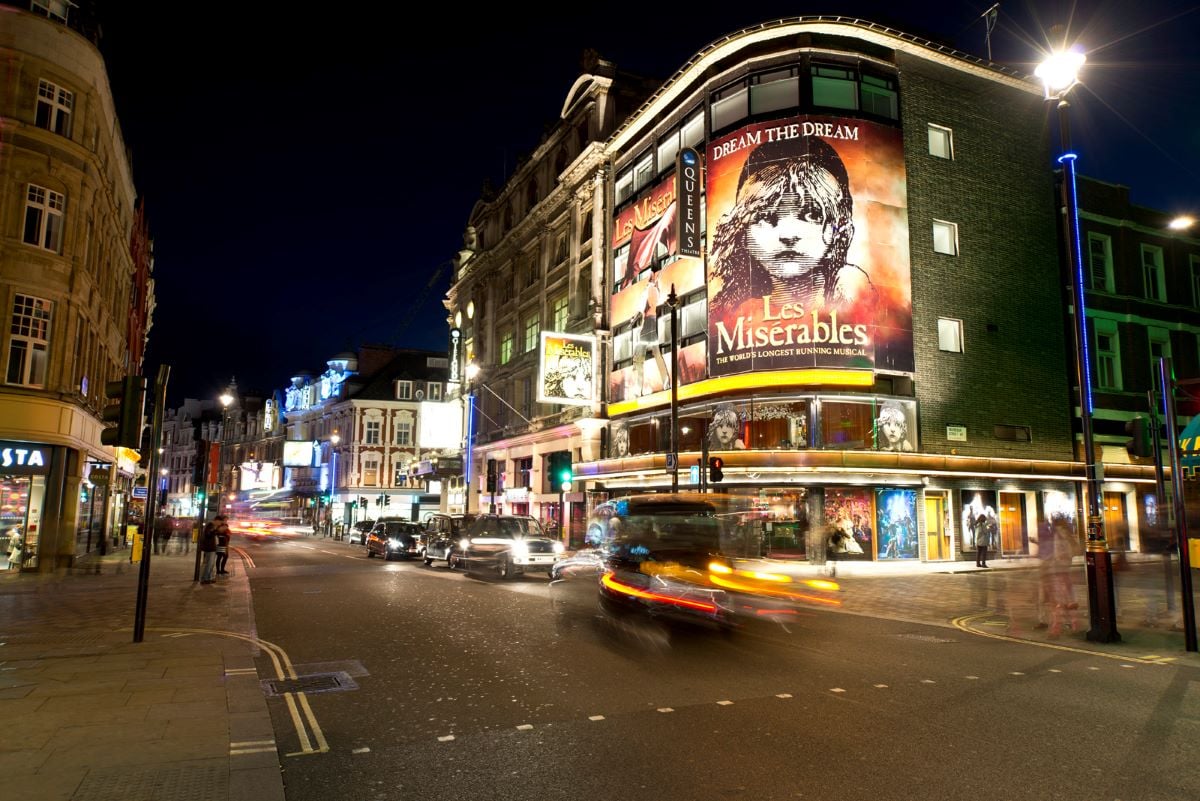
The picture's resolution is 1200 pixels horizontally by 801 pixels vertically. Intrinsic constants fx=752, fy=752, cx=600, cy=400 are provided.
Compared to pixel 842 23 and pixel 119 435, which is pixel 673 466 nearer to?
pixel 119 435

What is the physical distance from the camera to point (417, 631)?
1159 cm

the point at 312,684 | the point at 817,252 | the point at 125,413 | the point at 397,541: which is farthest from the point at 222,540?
the point at 817,252

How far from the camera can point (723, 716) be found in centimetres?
678

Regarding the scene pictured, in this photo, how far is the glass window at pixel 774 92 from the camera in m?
26.3

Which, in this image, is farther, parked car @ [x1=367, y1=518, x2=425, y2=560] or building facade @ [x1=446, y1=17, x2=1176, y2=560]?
parked car @ [x1=367, y1=518, x2=425, y2=560]

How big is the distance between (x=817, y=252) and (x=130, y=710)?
2276 centimetres

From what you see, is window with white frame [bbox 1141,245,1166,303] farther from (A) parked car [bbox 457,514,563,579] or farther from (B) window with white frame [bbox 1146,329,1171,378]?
(A) parked car [bbox 457,514,563,579]

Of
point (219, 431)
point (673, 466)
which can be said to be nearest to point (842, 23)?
point (673, 466)

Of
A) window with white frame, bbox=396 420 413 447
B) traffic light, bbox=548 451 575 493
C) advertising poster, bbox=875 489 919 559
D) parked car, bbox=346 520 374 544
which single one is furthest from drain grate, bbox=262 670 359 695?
window with white frame, bbox=396 420 413 447

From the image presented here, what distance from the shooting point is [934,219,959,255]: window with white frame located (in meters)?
27.3

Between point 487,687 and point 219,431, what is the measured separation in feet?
330

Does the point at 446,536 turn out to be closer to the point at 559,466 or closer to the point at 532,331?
the point at 559,466

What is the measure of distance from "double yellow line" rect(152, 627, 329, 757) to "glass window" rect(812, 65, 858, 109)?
2410 centimetres

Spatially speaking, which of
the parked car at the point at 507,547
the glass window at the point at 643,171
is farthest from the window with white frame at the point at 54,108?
the glass window at the point at 643,171
